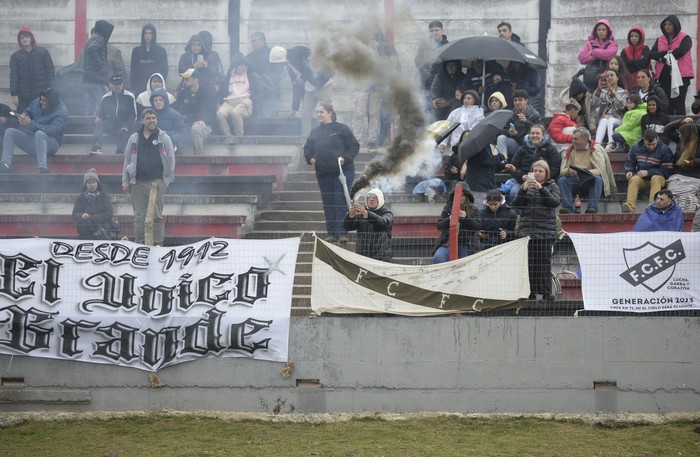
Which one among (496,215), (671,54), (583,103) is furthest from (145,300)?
(671,54)

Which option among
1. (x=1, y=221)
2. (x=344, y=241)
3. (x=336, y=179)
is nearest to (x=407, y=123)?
(x=336, y=179)

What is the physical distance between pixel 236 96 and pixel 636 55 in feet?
22.2

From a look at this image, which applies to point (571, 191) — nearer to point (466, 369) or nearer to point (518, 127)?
point (518, 127)

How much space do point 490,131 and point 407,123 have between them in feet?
8.73

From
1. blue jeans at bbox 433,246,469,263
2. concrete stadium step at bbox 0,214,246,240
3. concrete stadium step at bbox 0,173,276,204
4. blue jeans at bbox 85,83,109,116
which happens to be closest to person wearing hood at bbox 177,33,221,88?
blue jeans at bbox 85,83,109,116

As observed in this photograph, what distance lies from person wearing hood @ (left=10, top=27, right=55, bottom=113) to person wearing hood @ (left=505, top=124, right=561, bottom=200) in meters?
9.29

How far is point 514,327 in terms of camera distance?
13273 mm

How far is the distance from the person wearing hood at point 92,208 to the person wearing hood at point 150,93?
4.40 metres

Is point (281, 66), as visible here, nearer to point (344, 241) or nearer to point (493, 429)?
point (344, 241)

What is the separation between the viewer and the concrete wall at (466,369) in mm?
13156

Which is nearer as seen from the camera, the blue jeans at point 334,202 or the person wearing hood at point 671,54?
the blue jeans at point 334,202

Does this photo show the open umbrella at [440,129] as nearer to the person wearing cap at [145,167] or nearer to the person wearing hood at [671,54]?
the person wearing cap at [145,167]

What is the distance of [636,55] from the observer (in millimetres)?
19141

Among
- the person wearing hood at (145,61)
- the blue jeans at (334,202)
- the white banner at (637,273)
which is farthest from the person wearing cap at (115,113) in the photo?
the white banner at (637,273)
